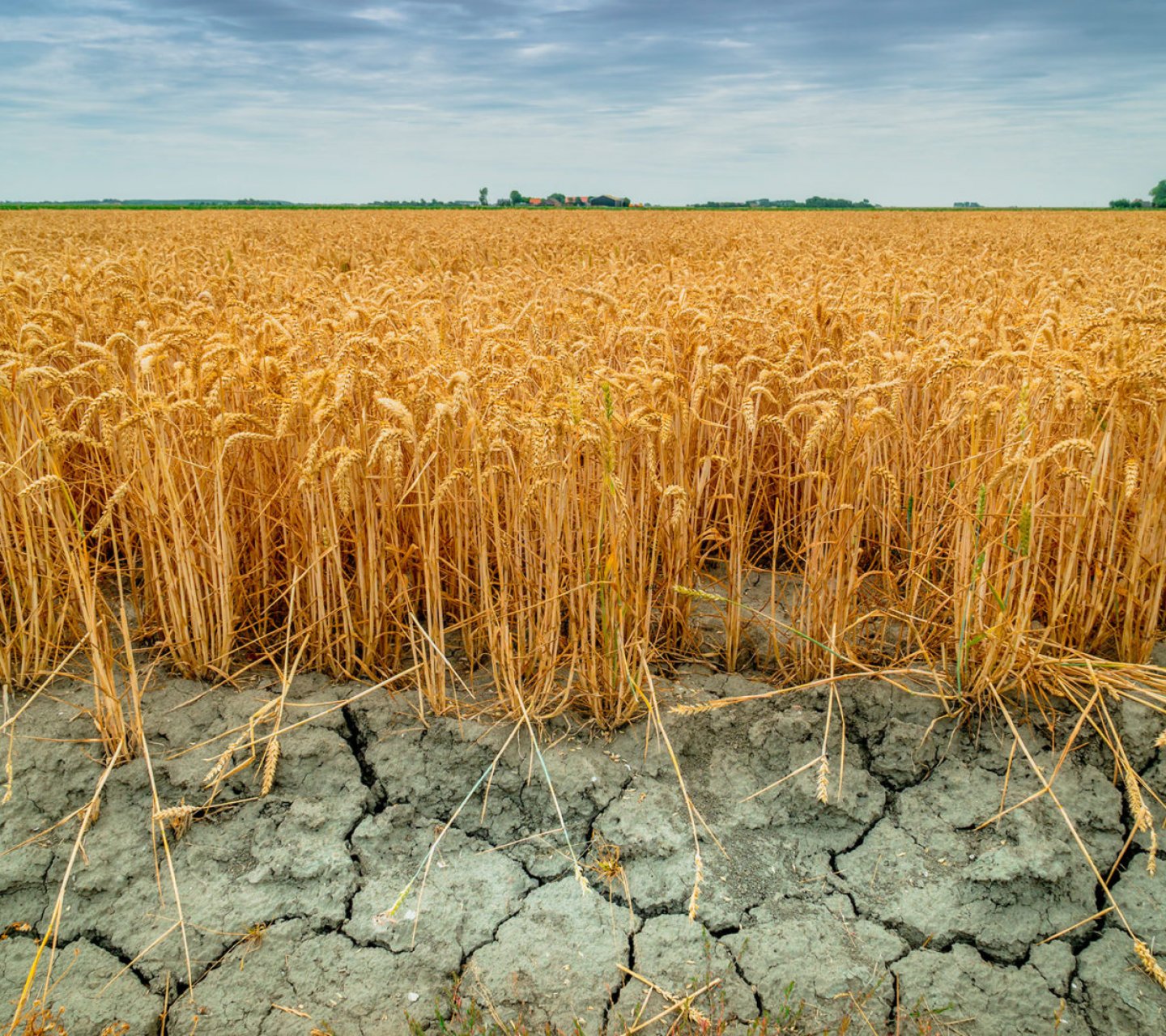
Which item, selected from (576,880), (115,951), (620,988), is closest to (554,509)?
(576,880)

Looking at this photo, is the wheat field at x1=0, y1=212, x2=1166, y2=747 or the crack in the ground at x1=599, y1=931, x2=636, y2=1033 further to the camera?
the wheat field at x1=0, y1=212, x2=1166, y2=747

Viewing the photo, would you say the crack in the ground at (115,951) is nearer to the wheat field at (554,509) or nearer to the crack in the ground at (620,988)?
the wheat field at (554,509)

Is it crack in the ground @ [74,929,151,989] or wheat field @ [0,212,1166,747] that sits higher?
wheat field @ [0,212,1166,747]

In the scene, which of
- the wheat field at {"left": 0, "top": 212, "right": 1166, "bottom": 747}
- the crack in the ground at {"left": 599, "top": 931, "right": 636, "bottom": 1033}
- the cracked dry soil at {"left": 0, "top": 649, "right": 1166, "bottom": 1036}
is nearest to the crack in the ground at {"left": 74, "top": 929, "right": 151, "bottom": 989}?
the cracked dry soil at {"left": 0, "top": 649, "right": 1166, "bottom": 1036}

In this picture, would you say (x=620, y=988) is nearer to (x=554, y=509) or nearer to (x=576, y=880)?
(x=576, y=880)

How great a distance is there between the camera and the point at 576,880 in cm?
197

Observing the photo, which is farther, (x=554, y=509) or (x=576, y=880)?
(x=554, y=509)

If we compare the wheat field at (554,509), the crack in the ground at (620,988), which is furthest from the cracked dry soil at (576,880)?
the wheat field at (554,509)

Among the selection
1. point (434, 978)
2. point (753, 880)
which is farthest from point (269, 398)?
point (753, 880)

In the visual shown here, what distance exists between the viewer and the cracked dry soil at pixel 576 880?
1.72 metres

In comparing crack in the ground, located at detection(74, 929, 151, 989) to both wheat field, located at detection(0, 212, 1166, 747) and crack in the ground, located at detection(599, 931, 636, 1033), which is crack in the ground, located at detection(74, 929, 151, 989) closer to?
wheat field, located at detection(0, 212, 1166, 747)

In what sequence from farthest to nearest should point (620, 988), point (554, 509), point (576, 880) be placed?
point (554, 509) → point (576, 880) → point (620, 988)

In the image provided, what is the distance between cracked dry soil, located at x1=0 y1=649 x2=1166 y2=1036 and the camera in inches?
67.8

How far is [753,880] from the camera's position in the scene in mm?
1966
